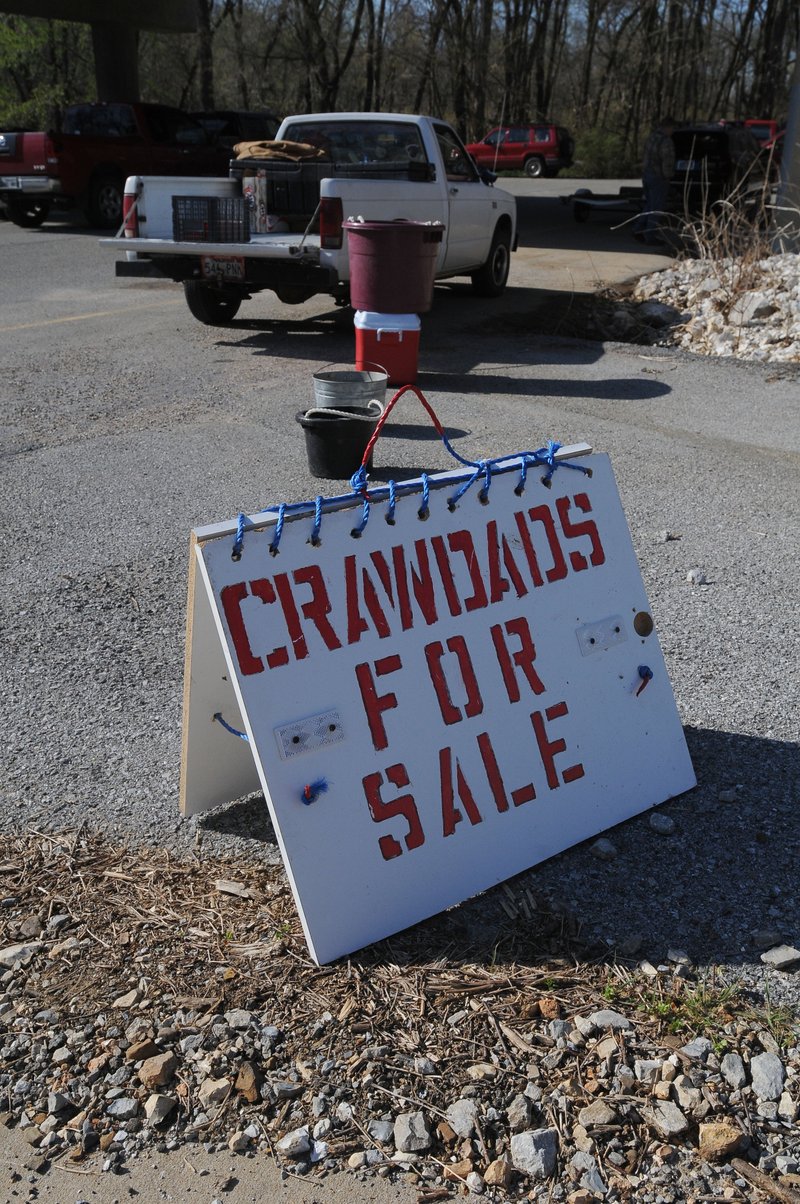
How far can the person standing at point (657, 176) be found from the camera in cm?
1786

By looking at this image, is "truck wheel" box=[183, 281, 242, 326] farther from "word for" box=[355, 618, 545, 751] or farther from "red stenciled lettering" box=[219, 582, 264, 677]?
"red stenciled lettering" box=[219, 582, 264, 677]

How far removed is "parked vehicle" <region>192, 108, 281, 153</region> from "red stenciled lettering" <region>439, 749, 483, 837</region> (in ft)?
59.6

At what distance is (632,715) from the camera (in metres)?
3.08

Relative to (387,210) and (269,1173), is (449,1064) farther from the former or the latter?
Result: (387,210)

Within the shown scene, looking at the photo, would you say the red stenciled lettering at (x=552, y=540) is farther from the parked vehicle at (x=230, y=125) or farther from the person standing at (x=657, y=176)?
the parked vehicle at (x=230, y=125)

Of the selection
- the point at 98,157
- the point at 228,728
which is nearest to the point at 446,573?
the point at 228,728

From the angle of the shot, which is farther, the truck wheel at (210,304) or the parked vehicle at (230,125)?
the parked vehicle at (230,125)

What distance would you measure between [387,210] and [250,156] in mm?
1601

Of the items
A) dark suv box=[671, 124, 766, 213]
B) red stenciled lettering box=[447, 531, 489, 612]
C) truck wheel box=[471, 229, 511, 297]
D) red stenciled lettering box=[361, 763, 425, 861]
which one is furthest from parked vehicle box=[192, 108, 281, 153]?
red stenciled lettering box=[361, 763, 425, 861]

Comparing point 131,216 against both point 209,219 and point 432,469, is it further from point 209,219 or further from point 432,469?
point 432,469

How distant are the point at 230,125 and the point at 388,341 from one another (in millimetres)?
13655

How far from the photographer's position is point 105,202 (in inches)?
706

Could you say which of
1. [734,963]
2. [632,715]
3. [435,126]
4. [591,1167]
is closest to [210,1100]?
[591,1167]

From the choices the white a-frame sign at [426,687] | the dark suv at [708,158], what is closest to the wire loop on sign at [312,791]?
the white a-frame sign at [426,687]
